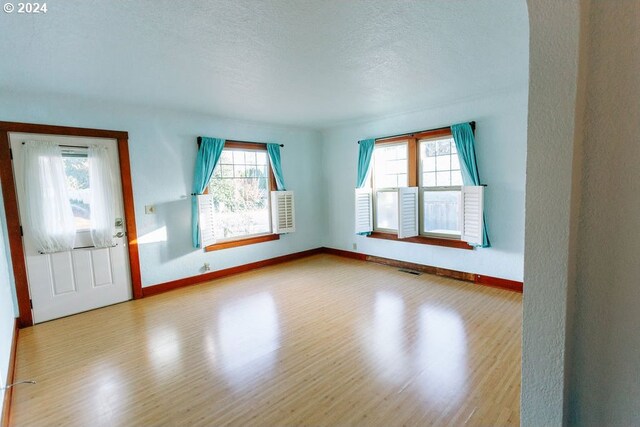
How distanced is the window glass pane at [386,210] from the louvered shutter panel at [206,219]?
9.33 feet

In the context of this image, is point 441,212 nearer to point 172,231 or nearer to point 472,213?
point 472,213

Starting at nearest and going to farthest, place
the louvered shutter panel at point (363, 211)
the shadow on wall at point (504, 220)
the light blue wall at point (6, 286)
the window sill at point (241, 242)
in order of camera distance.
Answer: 1. the light blue wall at point (6, 286)
2. the shadow on wall at point (504, 220)
3. the window sill at point (241, 242)
4. the louvered shutter panel at point (363, 211)

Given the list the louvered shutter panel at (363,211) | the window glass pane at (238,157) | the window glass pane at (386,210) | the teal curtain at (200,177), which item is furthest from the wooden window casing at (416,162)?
the teal curtain at (200,177)

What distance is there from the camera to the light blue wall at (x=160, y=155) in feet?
→ 11.7

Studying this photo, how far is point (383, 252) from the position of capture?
218 inches

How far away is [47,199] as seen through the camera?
11.5 ft

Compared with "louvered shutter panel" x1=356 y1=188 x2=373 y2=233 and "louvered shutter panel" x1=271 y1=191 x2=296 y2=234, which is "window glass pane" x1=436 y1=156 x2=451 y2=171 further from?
"louvered shutter panel" x1=271 y1=191 x2=296 y2=234

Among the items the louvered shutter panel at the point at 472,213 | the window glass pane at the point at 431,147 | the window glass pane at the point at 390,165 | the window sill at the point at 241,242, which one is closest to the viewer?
the louvered shutter panel at the point at 472,213

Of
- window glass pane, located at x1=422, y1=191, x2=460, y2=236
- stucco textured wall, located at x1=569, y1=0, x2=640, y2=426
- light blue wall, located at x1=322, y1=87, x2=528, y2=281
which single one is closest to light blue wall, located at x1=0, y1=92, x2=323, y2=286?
light blue wall, located at x1=322, y1=87, x2=528, y2=281

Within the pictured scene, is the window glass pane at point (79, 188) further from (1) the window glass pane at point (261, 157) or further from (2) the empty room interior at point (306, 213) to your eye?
(1) the window glass pane at point (261, 157)

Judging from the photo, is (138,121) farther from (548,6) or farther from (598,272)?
(598,272)

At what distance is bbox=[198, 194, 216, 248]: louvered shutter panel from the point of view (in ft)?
15.0

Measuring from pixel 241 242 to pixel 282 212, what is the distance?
91 cm

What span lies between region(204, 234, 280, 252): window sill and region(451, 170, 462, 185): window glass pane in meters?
3.13
